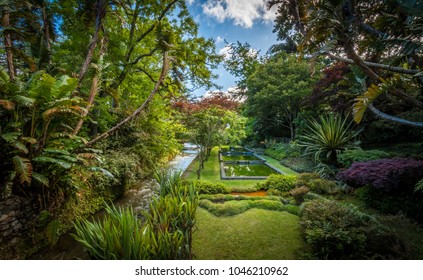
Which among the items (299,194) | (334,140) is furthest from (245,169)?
(299,194)

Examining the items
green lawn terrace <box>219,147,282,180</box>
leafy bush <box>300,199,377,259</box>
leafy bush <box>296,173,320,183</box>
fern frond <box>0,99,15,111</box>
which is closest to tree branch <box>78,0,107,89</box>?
fern frond <box>0,99,15,111</box>

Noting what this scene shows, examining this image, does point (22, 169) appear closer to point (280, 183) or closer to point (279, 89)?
point (280, 183)

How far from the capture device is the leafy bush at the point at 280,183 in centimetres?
546

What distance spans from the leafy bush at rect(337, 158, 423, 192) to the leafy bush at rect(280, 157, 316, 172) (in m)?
3.40

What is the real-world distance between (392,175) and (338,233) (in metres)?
2.65

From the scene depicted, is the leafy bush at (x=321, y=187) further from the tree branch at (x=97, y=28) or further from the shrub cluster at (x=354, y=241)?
the tree branch at (x=97, y=28)

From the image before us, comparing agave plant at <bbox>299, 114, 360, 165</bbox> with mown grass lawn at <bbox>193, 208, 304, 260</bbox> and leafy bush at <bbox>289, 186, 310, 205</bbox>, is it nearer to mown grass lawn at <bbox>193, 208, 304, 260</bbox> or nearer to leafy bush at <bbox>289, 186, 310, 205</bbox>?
leafy bush at <bbox>289, 186, 310, 205</bbox>

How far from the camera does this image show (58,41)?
6.14 meters

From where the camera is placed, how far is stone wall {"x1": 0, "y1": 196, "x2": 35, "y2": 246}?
8.59ft

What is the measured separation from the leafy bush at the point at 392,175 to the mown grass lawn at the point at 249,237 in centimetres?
205

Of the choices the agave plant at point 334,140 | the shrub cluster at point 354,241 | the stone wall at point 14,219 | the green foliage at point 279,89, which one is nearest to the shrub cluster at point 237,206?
the shrub cluster at point 354,241

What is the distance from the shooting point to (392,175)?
3789mm
